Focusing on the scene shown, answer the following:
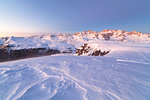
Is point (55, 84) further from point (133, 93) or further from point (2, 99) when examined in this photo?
point (133, 93)

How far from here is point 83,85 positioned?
1343 mm

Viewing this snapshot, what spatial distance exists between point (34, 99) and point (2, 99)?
20.3 inches

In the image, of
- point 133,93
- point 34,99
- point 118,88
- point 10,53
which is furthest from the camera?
point 10,53

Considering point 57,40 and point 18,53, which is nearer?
point 18,53

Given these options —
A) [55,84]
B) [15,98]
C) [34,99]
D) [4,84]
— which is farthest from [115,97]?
[4,84]

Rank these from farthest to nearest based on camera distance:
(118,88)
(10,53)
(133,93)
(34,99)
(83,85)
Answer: (10,53) < (83,85) < (118,88) < (133,93) < (34,99)

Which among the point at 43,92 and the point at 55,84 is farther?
the point at 55,84

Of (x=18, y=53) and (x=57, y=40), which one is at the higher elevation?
(x=57, y=40)

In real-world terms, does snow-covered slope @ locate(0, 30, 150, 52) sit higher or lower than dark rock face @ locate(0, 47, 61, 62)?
higher

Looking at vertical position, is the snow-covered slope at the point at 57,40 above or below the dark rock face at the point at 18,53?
above

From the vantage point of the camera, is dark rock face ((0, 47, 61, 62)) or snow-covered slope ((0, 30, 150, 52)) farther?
snow-covered slope ((0, 30, 150, 52))

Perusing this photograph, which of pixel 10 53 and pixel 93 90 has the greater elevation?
pixel 93 90

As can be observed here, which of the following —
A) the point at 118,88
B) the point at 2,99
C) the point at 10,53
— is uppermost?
the point at 118,88

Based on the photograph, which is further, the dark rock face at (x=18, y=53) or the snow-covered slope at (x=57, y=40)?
the snow-covered slope at (x=57, y=40)
